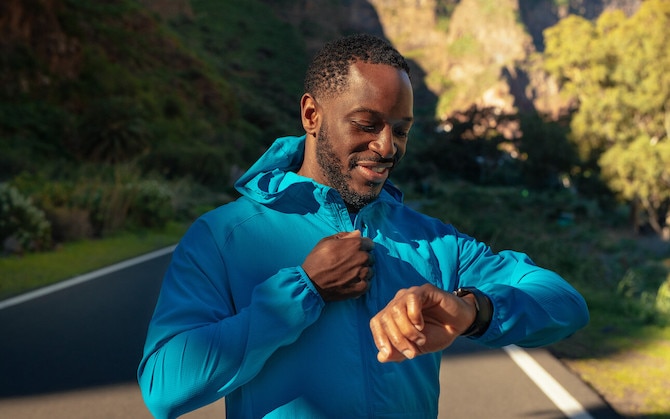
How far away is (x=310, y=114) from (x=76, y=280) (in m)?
9.21

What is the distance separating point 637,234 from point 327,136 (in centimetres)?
3170

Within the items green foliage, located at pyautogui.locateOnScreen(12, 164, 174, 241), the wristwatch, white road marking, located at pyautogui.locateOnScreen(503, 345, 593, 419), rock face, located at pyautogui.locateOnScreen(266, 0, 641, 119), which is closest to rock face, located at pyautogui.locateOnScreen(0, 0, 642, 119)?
rock face, located at pyautogui.locateOnScreen(266, 0, 641, 119)

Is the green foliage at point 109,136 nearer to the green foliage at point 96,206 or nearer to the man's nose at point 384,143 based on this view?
the green foliage at point 96,206

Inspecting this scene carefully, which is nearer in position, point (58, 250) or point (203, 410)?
point (203, 410)

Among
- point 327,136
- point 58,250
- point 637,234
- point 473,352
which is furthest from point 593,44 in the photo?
point 327,136

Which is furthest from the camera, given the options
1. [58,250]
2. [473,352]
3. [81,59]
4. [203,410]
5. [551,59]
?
[81,59]

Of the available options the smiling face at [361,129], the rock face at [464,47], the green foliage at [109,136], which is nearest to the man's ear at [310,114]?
the smiling face at [361,129]

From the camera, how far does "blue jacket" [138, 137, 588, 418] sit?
1.50m

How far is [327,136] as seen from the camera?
5.98 ft

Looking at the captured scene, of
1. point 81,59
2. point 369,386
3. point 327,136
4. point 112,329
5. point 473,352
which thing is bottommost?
point 81,59

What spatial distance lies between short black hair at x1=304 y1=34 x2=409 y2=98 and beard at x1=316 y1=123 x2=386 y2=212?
0.36 feet

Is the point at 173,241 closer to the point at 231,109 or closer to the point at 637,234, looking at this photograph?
the point at 637,234

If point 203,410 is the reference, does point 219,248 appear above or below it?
above

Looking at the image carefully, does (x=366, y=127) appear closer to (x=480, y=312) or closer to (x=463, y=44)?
(x=480, y=312)
